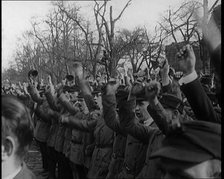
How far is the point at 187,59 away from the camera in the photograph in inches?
93.4

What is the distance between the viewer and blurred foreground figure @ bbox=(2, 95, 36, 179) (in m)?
1.75

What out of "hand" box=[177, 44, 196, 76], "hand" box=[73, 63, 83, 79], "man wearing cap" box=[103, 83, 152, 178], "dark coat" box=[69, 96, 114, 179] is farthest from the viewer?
"dark coat" box=[69, 96, 114, 179]

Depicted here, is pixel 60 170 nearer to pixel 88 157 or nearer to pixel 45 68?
pixel 88 157

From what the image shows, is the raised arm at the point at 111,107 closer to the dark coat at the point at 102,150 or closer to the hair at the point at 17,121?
the dark coat at the point at 102,150

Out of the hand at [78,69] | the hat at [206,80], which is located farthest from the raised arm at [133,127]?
the hat at [206,80]

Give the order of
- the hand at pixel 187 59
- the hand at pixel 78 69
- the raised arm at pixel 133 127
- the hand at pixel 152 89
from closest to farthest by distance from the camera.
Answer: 1. the hand at pixel 187 59
2. the hand at pixel 152 89
3. the raised arm at pixel 133 127
4. the hand at pixel 78 69

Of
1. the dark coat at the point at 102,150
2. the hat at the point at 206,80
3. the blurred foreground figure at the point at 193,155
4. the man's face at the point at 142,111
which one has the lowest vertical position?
the dark coat at the point at 102,150

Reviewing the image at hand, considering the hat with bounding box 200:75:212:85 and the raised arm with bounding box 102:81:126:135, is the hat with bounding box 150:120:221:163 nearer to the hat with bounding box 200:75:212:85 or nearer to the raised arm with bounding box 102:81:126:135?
the raised arm with bounding box 102:81:126:135

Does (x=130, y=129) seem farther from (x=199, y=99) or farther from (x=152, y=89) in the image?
(x=199, y=99)

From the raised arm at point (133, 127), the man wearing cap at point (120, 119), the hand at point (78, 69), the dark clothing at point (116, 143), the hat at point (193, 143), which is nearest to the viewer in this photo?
the hat at point (193, 143)

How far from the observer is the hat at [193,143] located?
1.69m

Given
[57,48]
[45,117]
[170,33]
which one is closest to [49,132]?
[45,117]

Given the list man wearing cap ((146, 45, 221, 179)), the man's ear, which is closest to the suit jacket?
man wearing cap ((146, 45, 221, 179))

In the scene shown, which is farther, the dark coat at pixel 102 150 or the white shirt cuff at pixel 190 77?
the dark coat at pixel 102 150
